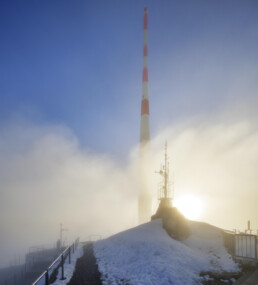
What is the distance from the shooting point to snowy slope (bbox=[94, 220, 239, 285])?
11164 millimetres

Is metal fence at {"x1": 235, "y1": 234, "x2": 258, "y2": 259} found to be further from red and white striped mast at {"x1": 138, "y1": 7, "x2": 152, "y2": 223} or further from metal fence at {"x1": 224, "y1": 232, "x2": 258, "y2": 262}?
red and white striped mast at {"x1": 138, "y1": 7, "x2": 152, "y2": 223}

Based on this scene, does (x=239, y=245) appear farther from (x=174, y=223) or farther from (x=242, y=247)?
(x=174, y=223)

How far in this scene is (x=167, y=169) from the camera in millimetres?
28047

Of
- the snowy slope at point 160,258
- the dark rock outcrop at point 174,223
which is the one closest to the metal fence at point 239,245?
the snowy slope at point 160,258

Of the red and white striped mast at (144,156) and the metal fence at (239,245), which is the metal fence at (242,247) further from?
the red and white striped mast at (144,156)

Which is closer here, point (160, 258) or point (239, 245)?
point (160, 258)

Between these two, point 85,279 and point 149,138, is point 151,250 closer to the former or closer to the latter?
point 85,279

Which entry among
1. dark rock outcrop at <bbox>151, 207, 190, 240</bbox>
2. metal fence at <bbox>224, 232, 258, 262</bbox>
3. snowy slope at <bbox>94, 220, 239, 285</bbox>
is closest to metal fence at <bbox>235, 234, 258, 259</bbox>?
metal fence at <bbox>224, 232, 258, 262</bbox>

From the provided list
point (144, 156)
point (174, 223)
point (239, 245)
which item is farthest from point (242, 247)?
point (144, 156)

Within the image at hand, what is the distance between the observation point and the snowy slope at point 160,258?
1116cm

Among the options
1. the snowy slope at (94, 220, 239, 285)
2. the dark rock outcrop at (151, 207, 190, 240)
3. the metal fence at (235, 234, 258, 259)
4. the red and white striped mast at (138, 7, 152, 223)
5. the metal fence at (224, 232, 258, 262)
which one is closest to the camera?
the snowy slope at (94, 220, 239, 285)

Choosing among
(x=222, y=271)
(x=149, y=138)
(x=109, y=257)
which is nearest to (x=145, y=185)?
(x=149, y=138)

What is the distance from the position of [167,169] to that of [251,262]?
15.4 meters

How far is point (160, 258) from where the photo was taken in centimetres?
1366
